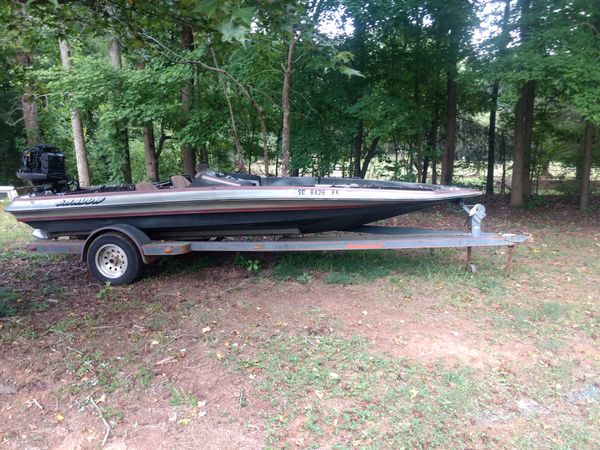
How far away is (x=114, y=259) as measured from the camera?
18.8 ft

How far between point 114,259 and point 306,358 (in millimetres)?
3202

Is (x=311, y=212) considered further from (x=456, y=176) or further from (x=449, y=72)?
(x=456, y=176)

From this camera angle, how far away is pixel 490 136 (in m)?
13.8

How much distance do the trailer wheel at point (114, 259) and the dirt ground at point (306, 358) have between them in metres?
0.18

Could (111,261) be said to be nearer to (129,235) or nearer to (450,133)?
(129,235)

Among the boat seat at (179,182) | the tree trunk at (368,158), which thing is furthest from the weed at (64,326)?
the tree trunk at (368,158)

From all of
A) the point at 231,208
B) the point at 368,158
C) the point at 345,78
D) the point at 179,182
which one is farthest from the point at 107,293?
the point at 368,158

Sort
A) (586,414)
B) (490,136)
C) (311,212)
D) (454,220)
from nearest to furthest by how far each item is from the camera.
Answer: (586,414), (311,212), (454,220), (490,136)

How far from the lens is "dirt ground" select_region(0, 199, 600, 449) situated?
113 inches

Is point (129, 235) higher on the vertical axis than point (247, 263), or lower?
higher

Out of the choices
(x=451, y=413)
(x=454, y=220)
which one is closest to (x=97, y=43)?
(x=454, y=220)

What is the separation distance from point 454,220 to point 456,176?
18.2 ft

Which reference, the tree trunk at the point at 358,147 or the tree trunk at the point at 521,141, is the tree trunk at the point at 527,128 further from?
the tree trunk at the point at 358,147

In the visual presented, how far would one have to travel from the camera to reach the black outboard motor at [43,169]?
20.8 ft
